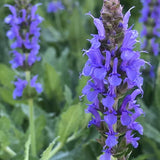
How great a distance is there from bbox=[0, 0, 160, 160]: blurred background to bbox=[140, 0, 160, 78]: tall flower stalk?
0.09m

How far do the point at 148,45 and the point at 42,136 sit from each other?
1.06 metres

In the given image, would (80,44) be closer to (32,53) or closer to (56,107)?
(56,107)

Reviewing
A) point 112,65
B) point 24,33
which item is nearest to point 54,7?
point 24,33

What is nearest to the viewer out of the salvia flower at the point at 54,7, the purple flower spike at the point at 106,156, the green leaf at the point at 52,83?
the purple flower spike at the point at 106,156

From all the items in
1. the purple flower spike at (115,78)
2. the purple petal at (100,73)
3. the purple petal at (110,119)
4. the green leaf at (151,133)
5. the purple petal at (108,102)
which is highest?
the purple petal at (100,73)

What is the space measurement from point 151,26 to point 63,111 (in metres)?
0.99

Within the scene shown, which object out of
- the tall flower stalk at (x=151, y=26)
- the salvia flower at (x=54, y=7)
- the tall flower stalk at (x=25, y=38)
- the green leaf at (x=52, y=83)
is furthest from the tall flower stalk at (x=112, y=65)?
the salvia flower at (x=54, y=7)

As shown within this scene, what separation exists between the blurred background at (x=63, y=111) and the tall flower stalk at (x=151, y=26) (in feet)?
0.28

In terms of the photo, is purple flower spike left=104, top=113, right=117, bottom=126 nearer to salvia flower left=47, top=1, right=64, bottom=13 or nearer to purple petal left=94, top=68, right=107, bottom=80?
purple petal left=94, top=68, right=107, bottom=80

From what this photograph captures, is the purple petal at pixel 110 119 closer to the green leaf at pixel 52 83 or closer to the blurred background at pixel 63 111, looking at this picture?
the blurred background at pixel 63 111

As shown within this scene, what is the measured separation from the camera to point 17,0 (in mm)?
1800

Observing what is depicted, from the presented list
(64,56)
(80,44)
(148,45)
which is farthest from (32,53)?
(80,44)

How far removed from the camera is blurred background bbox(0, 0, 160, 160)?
1757 mm

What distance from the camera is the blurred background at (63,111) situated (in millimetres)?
1757
